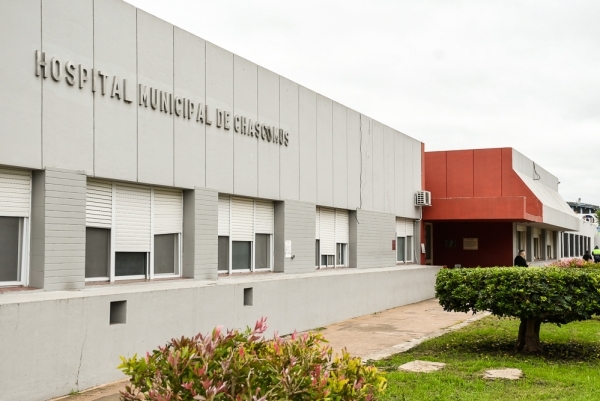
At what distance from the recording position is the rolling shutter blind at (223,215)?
1209cm

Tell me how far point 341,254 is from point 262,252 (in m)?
3.89

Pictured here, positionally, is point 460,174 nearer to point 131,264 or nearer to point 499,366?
point 499,366

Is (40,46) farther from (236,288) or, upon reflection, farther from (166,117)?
(236,288)

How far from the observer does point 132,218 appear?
10.1m

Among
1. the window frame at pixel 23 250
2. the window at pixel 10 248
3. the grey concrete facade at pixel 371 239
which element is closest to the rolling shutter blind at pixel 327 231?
the grey concrete facade at pixel 371 239

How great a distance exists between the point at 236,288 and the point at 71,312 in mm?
3724

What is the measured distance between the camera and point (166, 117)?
415 inches

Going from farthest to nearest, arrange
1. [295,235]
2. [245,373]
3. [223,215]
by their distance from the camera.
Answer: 1. [295,235]
2. [223,215]
3. [245,373]

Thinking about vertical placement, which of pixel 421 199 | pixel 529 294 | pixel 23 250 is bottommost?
pixel 529 294

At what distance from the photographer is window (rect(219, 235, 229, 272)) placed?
12.2m

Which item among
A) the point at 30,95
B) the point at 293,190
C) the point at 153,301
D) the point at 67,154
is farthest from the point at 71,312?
the point at 293,190

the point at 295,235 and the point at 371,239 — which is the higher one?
the point at 295,235

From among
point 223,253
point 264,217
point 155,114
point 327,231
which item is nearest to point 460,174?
point 327,231

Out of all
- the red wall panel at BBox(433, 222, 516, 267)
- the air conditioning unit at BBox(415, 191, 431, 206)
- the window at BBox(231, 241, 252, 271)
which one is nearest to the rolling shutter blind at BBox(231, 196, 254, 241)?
the window at BBox(231, 241, 252, 271)
